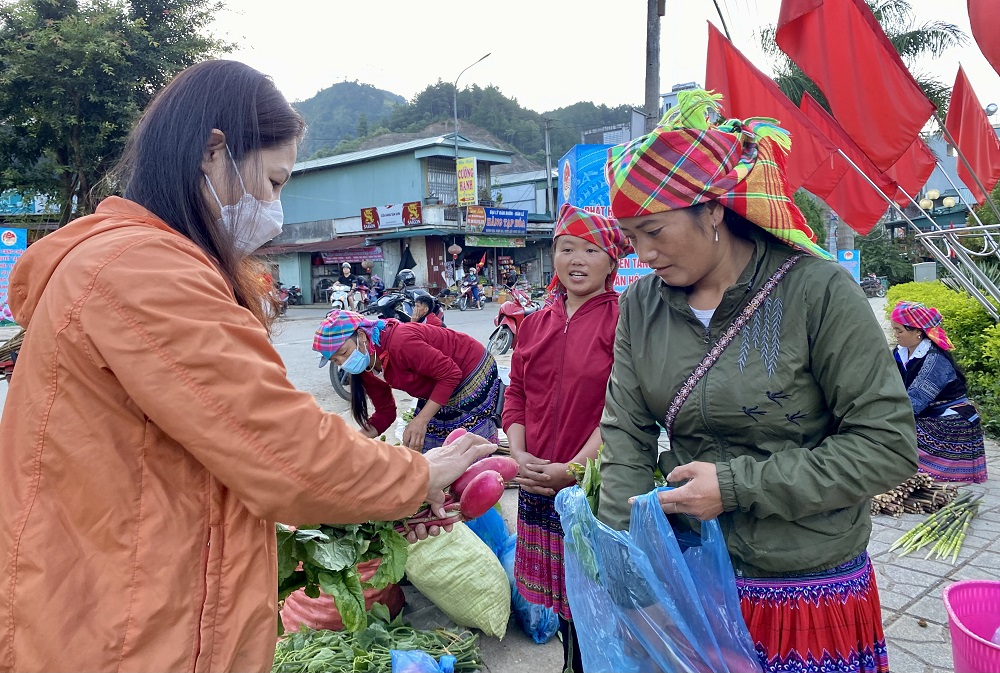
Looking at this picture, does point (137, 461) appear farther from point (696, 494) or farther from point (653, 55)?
point (653, 55)

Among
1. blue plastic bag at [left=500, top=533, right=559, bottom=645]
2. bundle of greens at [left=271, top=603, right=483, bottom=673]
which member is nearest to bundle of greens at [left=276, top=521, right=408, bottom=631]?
bundle of greens at [left=271, top=603, right=483, bottom=673]

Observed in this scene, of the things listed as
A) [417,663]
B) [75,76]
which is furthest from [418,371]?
[75,76]

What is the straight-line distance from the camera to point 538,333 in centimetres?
269

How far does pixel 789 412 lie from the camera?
5.07 feet

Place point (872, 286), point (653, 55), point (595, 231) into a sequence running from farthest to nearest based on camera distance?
1. point (872, 286)
2. point (653, 55)
3. point (595, 231)

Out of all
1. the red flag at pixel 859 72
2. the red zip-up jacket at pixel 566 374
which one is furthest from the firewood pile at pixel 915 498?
the red zip-up jacket at pixel 566 374

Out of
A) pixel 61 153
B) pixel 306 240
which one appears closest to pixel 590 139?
pixel 306 240

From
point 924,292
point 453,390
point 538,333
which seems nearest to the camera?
point 538,333

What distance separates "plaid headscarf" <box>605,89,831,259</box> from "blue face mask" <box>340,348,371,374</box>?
2.00 meters

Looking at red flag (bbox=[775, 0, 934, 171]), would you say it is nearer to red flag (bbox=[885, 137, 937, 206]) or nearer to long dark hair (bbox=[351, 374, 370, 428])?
red flag (bbox=[885, 137, 937, 206])

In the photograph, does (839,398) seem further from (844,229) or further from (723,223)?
(844,229)

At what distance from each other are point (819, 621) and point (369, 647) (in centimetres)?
171

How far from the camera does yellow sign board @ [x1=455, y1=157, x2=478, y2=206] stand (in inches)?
982

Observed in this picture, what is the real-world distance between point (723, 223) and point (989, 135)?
499cm
